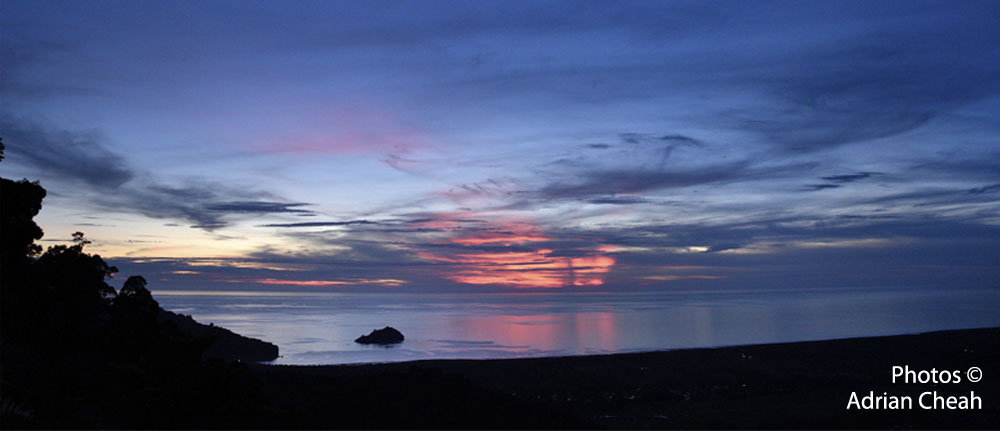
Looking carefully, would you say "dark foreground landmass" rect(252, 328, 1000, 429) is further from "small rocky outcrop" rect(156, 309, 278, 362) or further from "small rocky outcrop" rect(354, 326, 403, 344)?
"small rocky outcrop" rect(354, 326, 403, 344)

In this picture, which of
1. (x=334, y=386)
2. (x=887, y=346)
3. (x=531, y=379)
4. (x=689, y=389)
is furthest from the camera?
(x=887, y=346)

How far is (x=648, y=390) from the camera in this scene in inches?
1422

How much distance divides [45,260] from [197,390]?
7366mm

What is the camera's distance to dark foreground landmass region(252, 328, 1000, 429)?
26125 millimetres

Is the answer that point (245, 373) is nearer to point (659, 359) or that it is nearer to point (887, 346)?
point (659, 359)

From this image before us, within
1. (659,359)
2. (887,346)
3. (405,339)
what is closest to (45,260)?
(659,359)

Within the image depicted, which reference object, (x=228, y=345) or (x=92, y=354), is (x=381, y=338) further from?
(x=92, y=354)

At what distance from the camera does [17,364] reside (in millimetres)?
17109

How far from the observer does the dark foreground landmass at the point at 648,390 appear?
1029 inches

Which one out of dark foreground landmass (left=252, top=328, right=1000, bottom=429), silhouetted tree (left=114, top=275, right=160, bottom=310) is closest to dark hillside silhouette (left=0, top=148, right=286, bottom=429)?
silhouetted tree (left=114, top=275, right=160, bottom=310)

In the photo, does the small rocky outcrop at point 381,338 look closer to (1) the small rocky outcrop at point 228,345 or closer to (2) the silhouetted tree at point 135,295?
(1) the small rocky outcrop at point 228,345

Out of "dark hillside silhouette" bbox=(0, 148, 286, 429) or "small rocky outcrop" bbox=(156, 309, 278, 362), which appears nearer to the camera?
"dark hillside silhouette" bbox=(0, 148, 286, 429)

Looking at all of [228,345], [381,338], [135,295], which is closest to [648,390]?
[135,295]

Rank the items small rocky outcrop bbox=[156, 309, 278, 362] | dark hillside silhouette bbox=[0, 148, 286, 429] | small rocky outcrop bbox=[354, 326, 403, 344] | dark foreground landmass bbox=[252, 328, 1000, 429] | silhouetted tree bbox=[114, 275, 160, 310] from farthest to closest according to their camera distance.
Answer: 1. small rocky outcrop bbox=[354, 326, 403, 344]
2. small rocky outcrop bbox=[156, 309, 278, 362]
3. dark foreground landmass bbox=[252, 328, 1000, 429]
4. silhouetted tree bbox=[114, 275, 160, 310]
5. dark hillside silhouette bbox=[0, 148, 286, 429]
